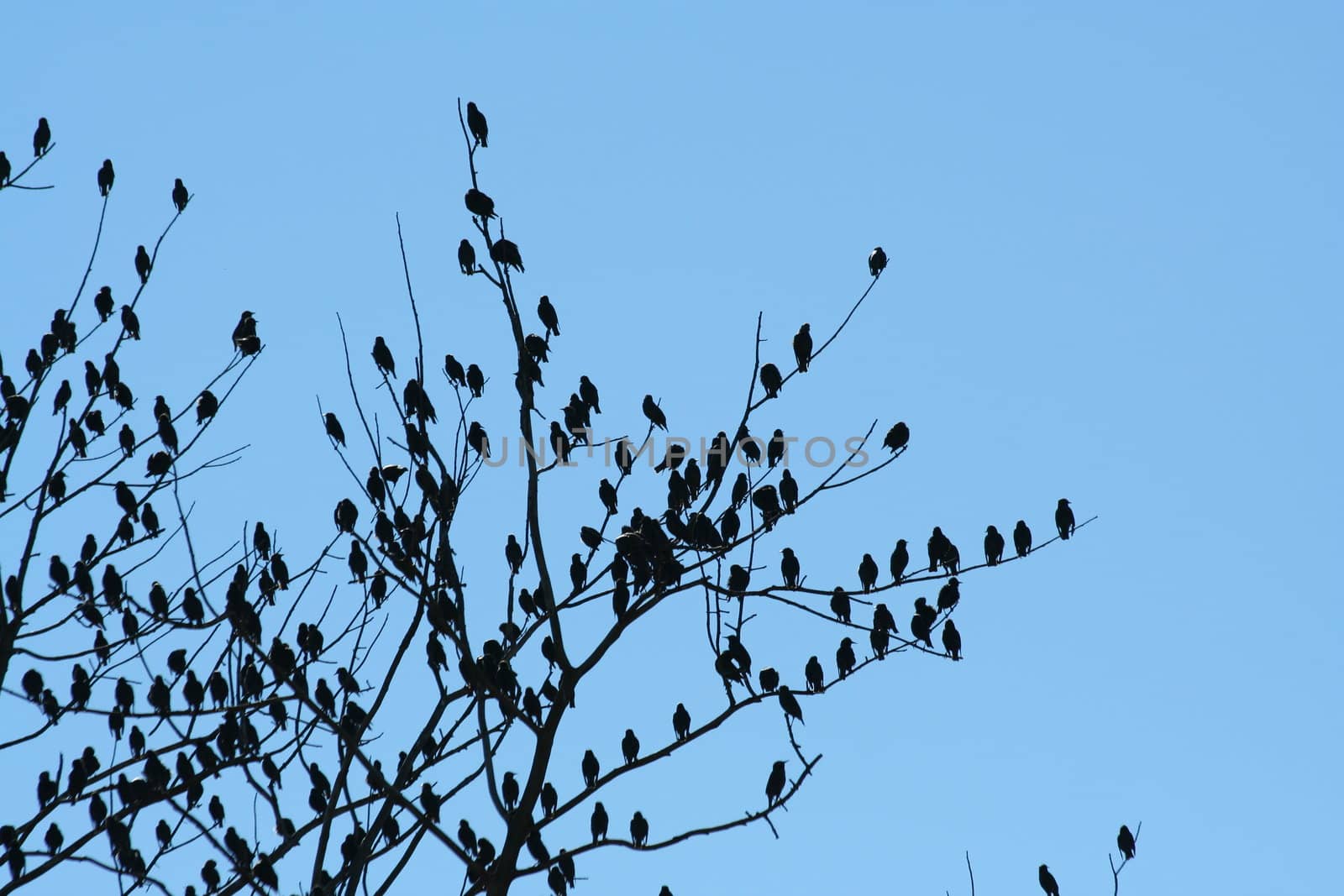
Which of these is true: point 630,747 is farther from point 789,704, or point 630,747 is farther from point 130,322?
point 130,322

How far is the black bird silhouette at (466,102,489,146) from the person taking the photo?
24.6 feet

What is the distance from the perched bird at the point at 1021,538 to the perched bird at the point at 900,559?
0.63 m

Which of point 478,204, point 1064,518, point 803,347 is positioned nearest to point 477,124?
point 478,204

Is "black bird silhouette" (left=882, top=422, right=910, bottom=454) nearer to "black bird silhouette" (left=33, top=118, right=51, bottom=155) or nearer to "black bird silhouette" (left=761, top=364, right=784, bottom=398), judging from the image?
"black bird silhouette" (left=761, top=364, right=784, bottom=398)

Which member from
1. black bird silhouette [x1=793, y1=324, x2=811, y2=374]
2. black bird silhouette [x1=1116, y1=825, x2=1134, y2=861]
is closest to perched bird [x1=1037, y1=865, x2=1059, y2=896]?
black bird silhouette [x1=1116, y1=825, x2=1134, y2=861]

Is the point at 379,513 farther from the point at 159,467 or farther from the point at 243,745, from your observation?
the point at 159,467

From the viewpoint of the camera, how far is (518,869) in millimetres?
6410

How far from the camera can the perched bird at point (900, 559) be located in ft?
25.2

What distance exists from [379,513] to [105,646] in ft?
6.84

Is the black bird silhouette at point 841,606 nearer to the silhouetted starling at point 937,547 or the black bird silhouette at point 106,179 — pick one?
the silhouetted starling at point 937,547

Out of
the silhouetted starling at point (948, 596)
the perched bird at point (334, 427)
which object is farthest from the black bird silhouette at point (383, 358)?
the silhouetted starling at point (948, 596)

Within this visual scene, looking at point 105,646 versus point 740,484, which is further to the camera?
point 105,646

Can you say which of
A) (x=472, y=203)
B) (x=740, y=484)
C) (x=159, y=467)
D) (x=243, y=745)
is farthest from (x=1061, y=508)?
(x=159, y=467)

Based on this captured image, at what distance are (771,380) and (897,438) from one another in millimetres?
955
